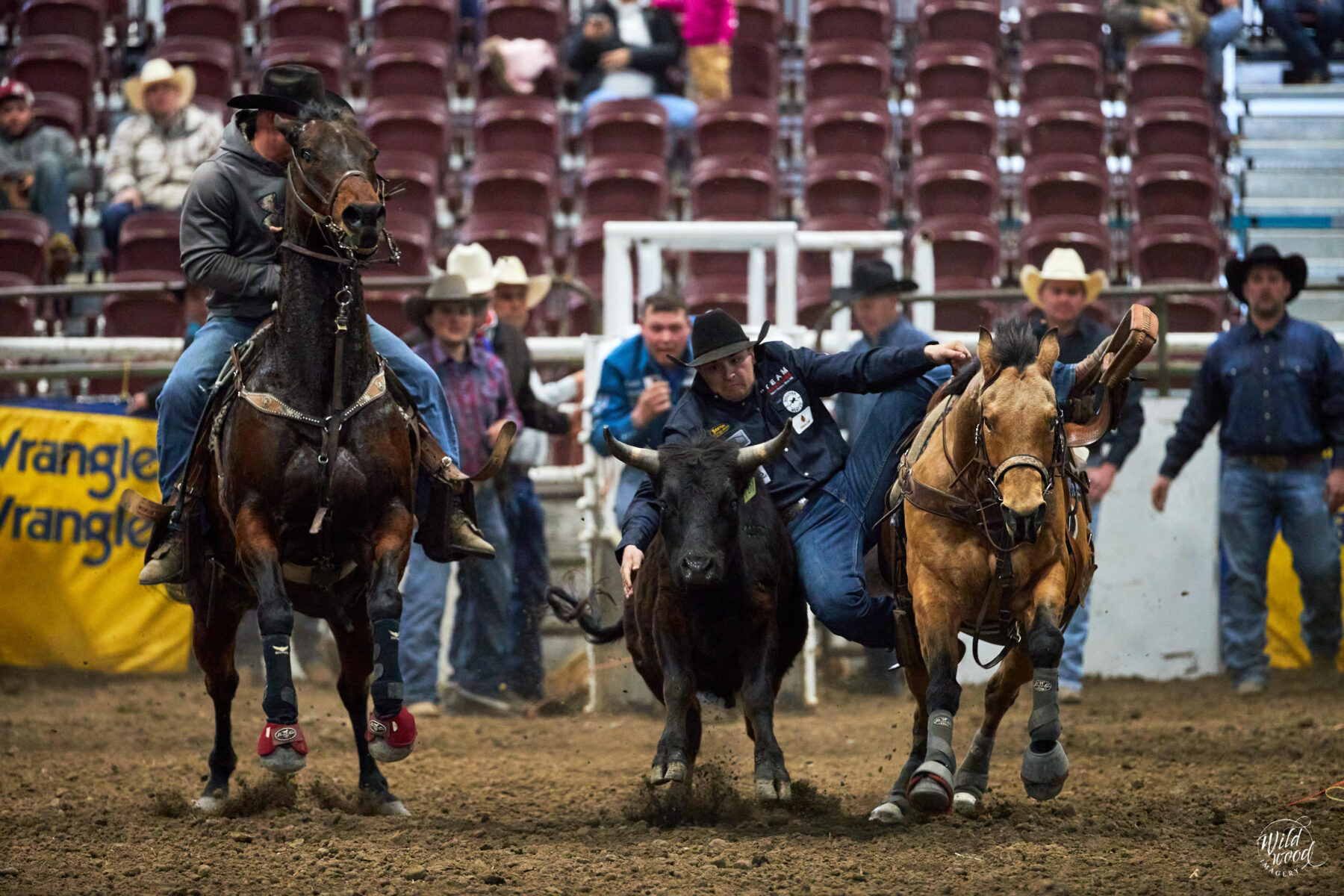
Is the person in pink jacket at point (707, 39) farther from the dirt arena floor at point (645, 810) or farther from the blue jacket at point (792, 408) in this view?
the blue jacket at point (792, 408)

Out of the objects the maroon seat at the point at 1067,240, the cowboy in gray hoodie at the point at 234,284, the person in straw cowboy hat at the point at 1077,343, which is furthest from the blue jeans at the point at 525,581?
the maroon seat at the point at 1067,240

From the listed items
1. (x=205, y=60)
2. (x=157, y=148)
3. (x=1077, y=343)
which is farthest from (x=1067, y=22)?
(x=157, y=148)

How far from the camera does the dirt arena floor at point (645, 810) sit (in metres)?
4.95

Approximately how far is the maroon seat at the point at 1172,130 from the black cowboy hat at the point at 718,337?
820 cm

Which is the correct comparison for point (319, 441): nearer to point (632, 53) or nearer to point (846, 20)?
point (632, 53)

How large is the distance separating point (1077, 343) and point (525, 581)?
11.0ft

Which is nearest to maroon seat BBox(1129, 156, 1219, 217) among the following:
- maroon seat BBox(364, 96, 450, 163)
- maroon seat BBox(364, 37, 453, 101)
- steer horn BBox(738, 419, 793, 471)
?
maroon seat BBox(364, 96, 450, 163)

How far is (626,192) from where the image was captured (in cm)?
1251

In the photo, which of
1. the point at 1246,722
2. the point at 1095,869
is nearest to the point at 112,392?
the point at 1246,722

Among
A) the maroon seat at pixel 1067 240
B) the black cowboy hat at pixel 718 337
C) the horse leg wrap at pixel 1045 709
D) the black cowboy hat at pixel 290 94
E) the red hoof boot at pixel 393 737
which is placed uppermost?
the maroon seat at pixel 1067 240

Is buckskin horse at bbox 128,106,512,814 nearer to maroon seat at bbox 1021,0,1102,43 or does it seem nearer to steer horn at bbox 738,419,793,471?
steer horn at bbox 738,419,793,471

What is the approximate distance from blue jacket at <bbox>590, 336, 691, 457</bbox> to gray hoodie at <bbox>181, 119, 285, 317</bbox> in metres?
2.54

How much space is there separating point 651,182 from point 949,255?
2301 mm

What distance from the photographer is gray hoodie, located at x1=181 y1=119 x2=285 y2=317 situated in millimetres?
6168
